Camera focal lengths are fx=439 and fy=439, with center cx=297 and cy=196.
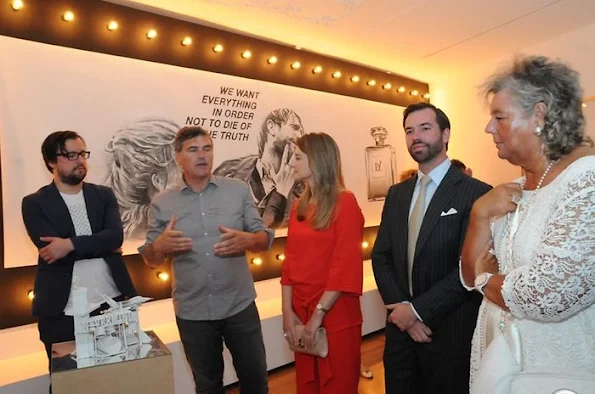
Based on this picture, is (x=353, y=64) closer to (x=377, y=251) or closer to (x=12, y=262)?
(x=377, y=251)

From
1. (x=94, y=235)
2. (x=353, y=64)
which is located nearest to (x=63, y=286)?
(x=94, y=235)

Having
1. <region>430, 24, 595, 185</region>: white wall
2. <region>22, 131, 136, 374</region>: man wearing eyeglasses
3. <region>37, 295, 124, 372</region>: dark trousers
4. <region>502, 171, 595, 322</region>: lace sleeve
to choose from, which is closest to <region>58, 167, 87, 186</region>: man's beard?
<region>22, 131, 136, 374</region>: man wearing eyeglasses

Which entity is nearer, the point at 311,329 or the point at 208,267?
the point at 311,329

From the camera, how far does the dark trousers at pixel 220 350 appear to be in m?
2.28

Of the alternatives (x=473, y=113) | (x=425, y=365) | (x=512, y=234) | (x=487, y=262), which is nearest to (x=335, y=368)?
(x=425, y=365)

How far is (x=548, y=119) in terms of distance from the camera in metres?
1.18

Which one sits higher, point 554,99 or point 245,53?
point 245,53

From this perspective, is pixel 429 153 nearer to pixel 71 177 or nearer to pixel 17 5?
pixel 71 177

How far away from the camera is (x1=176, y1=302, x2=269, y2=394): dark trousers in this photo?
2281mm

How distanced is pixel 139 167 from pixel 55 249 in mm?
1151

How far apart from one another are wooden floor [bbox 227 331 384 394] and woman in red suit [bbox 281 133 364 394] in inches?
48.1

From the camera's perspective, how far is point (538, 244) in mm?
1124

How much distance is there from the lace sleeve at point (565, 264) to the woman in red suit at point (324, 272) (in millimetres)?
1129

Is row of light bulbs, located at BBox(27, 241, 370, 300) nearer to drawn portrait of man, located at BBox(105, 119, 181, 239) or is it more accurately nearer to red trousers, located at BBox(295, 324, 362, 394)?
drawn portrait of man, located at BBox(105, 119, 181, 239)
